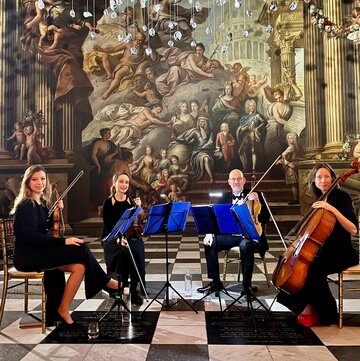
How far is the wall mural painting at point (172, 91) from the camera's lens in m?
11.2

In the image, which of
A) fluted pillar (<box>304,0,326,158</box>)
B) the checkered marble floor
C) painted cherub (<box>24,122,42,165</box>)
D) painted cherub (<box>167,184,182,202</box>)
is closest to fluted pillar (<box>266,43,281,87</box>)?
fluted pillar (<box>304,0,326,158</box>)

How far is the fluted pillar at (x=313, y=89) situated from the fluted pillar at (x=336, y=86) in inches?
6.9

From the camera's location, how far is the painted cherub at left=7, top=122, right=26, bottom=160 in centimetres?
1113

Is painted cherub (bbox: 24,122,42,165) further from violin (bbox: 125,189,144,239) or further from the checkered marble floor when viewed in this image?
violin (bbox: 125,189,144,239)

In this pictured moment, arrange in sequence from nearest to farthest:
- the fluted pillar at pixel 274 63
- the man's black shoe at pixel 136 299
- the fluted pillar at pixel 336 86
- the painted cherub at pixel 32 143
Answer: the man's black shoe at pixel 136 299, the fluted pillar at pixel 336 86, the painted cherub at pixel 32 143, the fluted pillar at pixel 274 63

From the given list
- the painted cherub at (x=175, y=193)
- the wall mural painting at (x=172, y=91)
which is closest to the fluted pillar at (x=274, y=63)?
the wall mural painting at (x=172, y=91)

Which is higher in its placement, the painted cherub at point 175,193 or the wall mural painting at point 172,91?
the wall mural painting at point 172,91

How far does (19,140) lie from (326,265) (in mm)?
9584

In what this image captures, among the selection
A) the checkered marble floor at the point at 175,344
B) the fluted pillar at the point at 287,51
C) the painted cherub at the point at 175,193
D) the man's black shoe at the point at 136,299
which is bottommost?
the checkered marble floor at the point at 175,344

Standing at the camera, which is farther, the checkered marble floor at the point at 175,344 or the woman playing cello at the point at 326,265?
the woman playing cello at the point at 326,265

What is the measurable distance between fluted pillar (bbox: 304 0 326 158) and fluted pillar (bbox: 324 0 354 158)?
0.57 ft

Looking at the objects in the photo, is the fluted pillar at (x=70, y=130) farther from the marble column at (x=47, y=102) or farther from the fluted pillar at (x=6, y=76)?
the fluted pillar at (x=6, y=76)

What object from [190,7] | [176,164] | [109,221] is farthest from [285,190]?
[109,221]

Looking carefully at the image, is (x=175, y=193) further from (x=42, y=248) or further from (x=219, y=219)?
(x=42, y=248)
